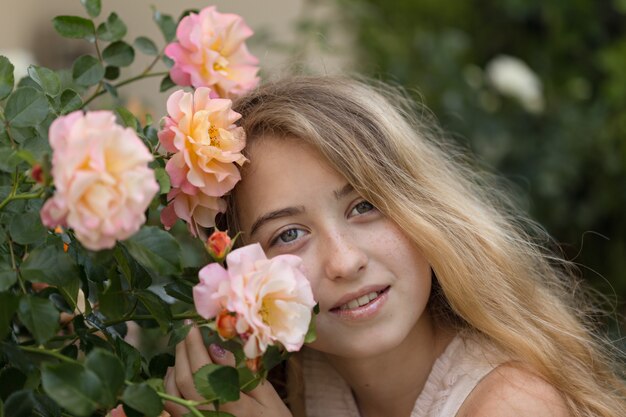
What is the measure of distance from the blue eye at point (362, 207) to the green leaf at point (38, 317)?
0.69 m

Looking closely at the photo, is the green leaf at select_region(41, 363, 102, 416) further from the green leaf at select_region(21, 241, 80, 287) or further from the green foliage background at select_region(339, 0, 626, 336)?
the green foliage background at select_region(339, 0, 626, 336)

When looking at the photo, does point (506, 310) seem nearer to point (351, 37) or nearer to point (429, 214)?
point (429, 214)

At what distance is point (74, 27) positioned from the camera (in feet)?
5.06

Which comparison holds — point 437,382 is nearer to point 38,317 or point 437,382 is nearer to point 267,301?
point 267,301

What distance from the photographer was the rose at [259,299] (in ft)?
4.05

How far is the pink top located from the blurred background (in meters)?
1.68

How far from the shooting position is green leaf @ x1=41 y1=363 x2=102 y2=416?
1047 mm

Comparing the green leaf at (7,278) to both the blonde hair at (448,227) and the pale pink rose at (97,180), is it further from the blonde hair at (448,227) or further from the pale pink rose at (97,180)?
the blonde hair at (448,227)

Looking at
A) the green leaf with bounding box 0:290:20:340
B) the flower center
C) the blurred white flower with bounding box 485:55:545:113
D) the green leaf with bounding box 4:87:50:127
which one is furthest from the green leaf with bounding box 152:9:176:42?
the blurred white flower with bounding box 485:55:545:113

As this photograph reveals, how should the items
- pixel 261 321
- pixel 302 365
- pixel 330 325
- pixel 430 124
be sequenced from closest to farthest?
pixel 261 321 → pixel 330 325 → pixel 302 365 → pixel 430 124

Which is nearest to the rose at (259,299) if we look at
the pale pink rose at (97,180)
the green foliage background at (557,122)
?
the pale pink rose at (97,180)

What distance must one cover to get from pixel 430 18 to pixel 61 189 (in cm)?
469

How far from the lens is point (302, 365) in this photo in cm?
215

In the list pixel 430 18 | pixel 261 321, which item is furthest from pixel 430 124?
pixel 430 18
